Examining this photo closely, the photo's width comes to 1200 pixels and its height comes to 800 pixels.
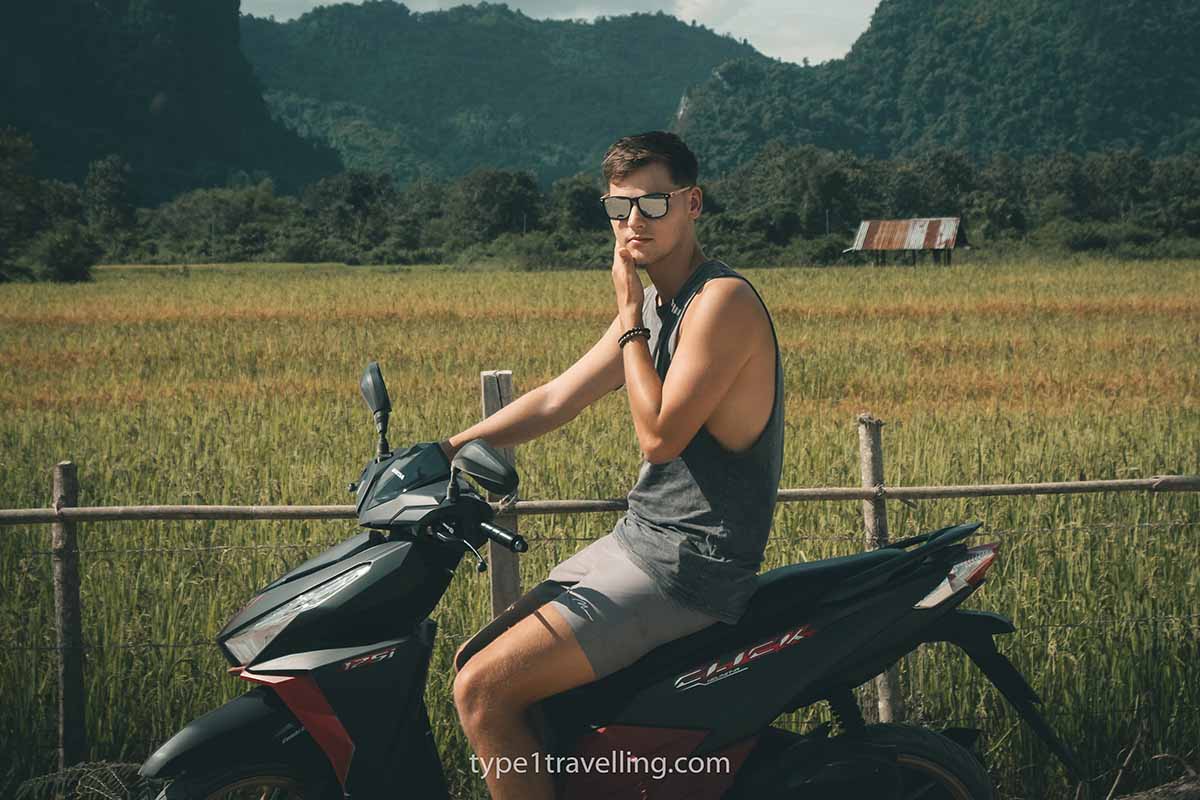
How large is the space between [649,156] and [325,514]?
1.61 meters

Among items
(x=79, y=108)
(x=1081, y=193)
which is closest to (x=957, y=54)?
(x=1081, y=193)

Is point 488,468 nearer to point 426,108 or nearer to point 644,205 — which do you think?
point 644,205

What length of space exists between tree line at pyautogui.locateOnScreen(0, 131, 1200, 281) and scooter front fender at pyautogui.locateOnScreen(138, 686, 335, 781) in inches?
1578

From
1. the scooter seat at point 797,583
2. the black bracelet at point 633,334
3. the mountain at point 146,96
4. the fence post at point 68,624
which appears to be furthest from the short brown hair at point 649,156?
the mountain at point 146,96

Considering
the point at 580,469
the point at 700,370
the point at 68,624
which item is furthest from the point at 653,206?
the point at 580,469

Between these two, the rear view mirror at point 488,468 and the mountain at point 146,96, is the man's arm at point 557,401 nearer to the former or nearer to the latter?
the rear view mirror at point 488,468

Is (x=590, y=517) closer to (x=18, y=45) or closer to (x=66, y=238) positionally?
(x=66, y=238)

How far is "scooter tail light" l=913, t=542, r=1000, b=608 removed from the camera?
243cm

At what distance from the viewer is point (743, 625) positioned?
7.83ft

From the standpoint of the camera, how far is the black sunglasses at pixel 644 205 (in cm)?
231

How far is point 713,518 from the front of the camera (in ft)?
7.47

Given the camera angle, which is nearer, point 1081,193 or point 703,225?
point 703,225

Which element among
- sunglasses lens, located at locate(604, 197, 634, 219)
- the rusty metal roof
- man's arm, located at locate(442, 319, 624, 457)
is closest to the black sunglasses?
sunglasses lens, located at locate(604, 197, 634, 219)

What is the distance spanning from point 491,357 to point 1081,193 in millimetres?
55453
